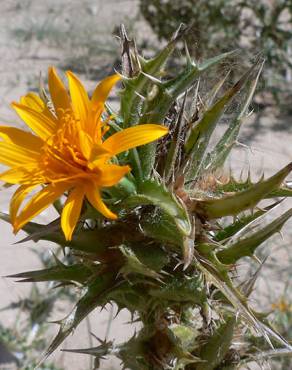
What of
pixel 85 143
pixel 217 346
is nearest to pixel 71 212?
pixel 85 143

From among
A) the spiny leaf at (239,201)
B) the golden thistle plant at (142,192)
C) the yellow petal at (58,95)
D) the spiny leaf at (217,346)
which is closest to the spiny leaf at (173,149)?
the golden thistle plant at (142,192)

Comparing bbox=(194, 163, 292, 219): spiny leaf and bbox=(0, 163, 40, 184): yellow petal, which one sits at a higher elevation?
bbox=(0, 163, 40, 184): yellow petal

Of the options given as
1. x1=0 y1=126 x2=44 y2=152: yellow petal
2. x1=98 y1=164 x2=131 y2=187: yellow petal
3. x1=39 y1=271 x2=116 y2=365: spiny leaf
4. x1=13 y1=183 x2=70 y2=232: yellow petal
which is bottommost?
x1=39 y1=271 x2=116 y2=365: spiny leaf

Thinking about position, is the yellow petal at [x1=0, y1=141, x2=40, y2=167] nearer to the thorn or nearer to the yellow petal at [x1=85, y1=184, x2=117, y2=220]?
the yellow petal at [x1=85, y1=184, x2=117, y2=220]

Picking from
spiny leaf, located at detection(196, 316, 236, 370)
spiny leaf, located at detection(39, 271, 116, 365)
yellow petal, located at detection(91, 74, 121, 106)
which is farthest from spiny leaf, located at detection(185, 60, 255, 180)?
spiny leaf, located at detection(196, 316, 236, 370)

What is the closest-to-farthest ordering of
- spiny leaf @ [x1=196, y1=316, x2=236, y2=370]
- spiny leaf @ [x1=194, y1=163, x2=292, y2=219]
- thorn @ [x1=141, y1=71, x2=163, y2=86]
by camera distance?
A: 1. spiny leaf @ [x1=194, y1=163, x2=292, y2=219]
2. thorn @ [x1=141, y1=71, x2=163, y2=86]
3. spiny leaf @ [x1=196, y1=316, x2=236, y2=370]

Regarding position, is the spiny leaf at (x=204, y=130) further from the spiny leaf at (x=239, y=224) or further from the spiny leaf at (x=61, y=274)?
the spiny leaf at (x=61, y=274)

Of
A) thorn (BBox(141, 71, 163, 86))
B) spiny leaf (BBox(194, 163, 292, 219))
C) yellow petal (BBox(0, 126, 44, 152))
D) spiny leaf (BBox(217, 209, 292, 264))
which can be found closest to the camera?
spiny leaf (BBox(194, 163, 292, 219))

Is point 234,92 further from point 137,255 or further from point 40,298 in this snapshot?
point 40,298
